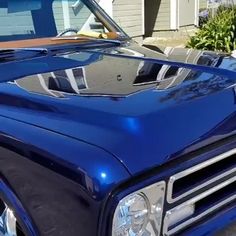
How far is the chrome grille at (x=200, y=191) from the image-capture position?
1.85 meters

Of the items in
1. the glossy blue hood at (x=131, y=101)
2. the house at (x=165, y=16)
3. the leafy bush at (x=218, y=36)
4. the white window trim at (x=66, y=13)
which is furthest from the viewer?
the house at (x=165, y=16)

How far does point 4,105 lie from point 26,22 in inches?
58.7

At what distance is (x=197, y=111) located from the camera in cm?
203

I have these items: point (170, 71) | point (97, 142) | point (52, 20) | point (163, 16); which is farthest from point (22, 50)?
point (163, 16)

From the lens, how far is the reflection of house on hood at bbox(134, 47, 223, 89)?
94.7 inches

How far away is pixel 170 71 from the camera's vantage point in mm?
2590

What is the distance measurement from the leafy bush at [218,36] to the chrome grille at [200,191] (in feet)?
17.2

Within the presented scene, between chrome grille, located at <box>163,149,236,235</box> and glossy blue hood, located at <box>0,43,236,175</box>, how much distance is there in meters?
0.10

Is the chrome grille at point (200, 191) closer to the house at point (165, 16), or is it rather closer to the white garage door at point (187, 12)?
the house at point (165, 16)

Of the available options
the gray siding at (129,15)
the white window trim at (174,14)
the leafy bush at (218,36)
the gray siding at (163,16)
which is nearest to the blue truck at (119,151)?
the leafy bush at (218,36)

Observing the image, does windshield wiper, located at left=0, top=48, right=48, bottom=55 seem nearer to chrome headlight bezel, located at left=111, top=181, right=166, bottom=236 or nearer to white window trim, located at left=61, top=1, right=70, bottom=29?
white window trim, located at left=61, top=1, right=70, bottom=29

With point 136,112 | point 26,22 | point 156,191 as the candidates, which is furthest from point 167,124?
point 26,22

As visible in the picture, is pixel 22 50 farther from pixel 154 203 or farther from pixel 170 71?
pixel 154 203

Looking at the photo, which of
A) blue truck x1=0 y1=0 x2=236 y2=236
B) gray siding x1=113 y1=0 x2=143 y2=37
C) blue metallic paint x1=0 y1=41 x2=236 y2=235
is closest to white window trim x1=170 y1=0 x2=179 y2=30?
gray siding x1=113 y1=0 x2=143 y2=37
